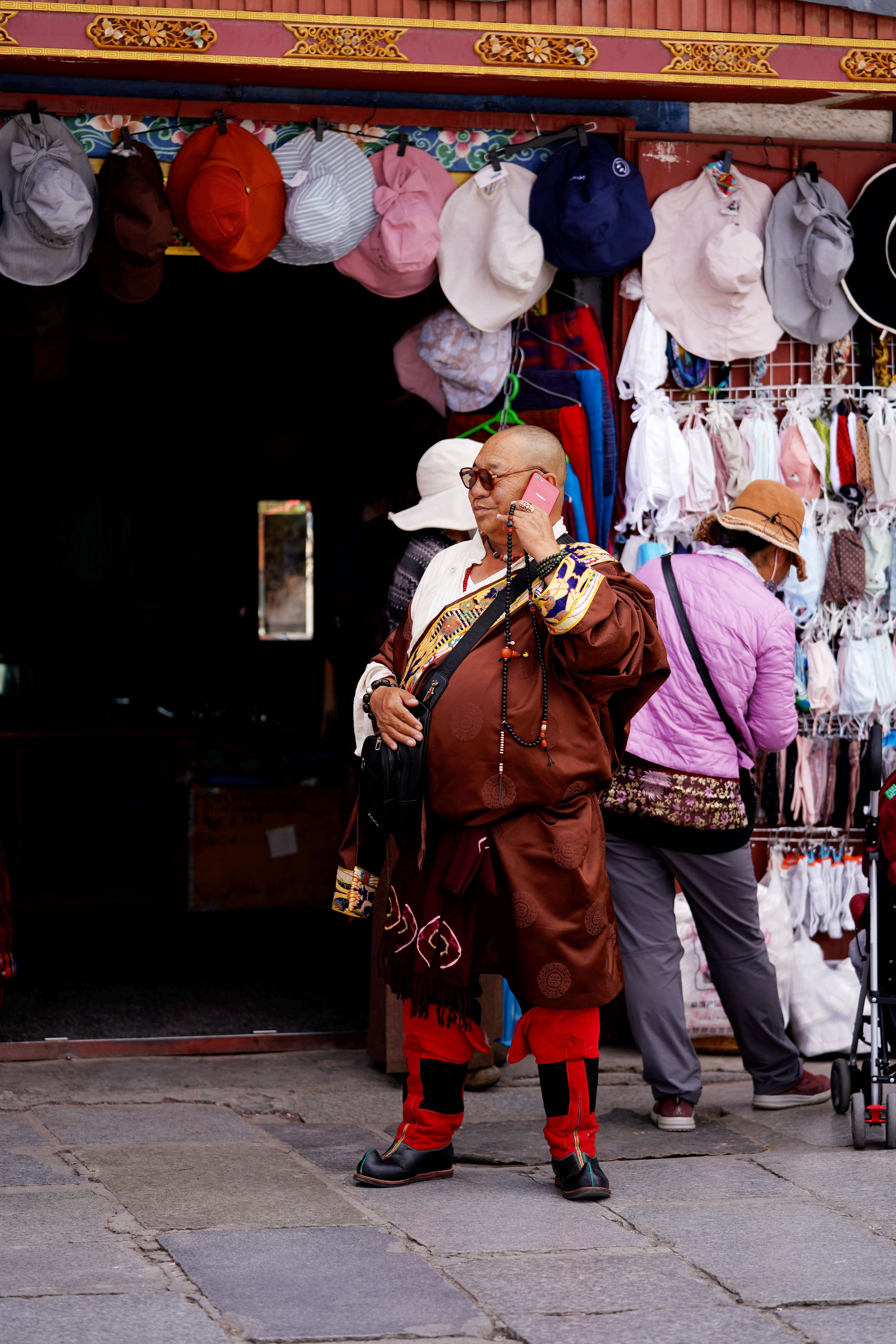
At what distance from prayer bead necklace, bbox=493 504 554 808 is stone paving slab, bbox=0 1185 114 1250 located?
4.39ft

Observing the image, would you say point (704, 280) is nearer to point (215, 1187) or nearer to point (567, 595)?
point (567, 595)

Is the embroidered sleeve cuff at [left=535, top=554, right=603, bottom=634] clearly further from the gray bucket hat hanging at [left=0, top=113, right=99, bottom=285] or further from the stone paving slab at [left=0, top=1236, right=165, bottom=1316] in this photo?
the gray bucket hat hanging at [left=0, top=113, right=99, bottom=285]

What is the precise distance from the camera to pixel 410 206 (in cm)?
541

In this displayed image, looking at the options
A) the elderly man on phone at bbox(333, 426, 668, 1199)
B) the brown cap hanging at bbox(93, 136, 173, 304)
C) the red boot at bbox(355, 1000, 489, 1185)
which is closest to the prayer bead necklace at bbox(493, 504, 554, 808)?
the elderly man on phone at bbox(333, 426, 668, 1199)

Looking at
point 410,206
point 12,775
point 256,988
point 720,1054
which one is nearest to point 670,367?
point 410,206

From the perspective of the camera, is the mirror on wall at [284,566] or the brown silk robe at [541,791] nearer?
the brown silk robe at [541,791]

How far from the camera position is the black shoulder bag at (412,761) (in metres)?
3.89

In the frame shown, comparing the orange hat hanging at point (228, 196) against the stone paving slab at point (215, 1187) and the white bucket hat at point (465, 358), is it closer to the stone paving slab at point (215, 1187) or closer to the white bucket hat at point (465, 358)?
the white bucket hat at point (465, 358)

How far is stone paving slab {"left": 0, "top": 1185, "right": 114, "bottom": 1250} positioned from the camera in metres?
3.60

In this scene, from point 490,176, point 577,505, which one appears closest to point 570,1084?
point 577,505

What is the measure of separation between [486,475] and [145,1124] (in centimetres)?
218

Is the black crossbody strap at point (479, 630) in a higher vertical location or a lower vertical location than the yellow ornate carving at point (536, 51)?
lower

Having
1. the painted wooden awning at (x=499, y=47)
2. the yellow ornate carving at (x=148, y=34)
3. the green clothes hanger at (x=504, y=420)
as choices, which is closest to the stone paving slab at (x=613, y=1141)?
the green clothes hanger at (x=504, y=420)

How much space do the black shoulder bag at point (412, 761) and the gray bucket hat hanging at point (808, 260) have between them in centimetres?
229
